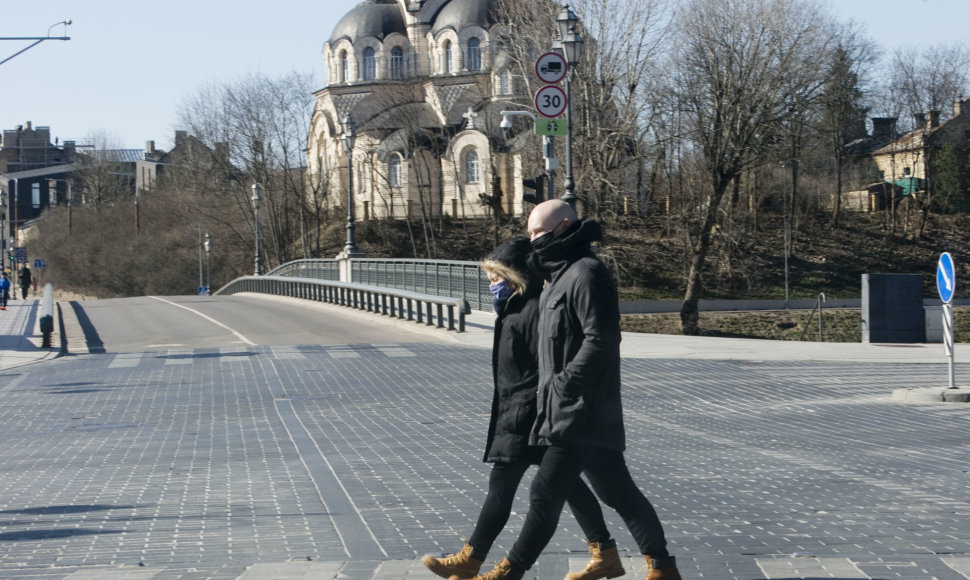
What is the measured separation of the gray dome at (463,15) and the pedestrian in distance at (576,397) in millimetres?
77726

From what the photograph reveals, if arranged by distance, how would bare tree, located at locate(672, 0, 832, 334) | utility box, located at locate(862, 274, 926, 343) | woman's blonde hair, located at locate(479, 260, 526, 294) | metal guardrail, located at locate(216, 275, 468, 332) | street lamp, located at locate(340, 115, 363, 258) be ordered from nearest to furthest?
woman's blonde hair, located at locate(479, 260, 526, 294)
metal guardrail, located at locate(216, 275, 468, 332)
utility box, located at locate(862, 274, 926, 343)
street lamp, located at locate(340, 115, 363, 258)
bare tree, located at locate(672, 0, 832, 334)

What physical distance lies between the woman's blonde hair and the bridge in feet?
4.89

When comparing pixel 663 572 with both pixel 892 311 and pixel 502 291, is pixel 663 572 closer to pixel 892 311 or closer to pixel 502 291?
pixel 502 291

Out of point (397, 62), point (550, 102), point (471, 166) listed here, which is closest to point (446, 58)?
point (397, 62)

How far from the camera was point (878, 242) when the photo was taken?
6669cm

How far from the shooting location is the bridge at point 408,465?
20.7 ft

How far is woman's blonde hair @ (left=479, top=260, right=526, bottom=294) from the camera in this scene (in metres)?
5.71

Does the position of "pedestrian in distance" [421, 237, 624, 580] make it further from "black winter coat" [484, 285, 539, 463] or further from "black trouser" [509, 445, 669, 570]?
"black trouser" [509, 445, 669, 570]

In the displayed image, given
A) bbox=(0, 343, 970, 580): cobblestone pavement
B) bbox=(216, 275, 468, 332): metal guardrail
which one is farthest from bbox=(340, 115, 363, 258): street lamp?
bbox=(0, 343, 970, 580): cobblestone pavement

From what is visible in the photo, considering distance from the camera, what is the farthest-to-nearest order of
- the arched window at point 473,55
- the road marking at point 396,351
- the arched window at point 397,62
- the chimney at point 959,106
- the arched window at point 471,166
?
the arched window at point 397,62, the arched window at point 473,55, the arched window at point 471,166, the chimney at point 959,106, the road marking at point 396,351

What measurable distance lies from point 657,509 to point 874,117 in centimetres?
7820

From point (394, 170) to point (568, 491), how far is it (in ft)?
258

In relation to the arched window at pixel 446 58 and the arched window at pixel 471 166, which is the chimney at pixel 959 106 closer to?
the arched window at pixel 471 166

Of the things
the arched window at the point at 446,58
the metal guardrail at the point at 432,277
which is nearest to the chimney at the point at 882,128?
the arched window at the point at 446,58
